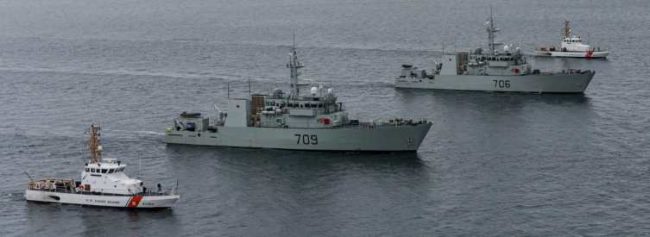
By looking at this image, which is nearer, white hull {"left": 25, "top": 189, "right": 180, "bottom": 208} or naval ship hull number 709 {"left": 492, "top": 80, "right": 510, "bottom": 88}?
white hull {"left": 25, "top": 189, "right": 180, "bottom": 208}

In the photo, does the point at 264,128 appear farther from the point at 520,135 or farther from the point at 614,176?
the point at 614,176

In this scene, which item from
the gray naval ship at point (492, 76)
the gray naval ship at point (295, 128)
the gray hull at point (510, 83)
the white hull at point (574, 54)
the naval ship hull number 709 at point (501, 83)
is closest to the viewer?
the gray naval ship at point (295, 128)

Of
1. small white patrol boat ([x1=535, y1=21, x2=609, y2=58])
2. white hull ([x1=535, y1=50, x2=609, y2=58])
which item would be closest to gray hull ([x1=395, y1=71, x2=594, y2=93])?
white hull ([x1=535, y1=50, x2=609, y2=58])

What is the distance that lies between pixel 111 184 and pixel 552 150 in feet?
135

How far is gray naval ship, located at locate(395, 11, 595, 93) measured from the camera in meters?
130

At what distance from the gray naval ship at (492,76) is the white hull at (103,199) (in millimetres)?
64355

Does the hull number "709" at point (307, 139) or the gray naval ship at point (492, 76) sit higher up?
the gray naval ship at point (492, 76)

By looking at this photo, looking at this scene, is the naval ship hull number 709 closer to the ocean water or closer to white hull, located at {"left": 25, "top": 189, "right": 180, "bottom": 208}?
the ocean water

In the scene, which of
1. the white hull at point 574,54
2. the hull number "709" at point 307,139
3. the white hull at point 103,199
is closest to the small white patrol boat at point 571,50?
the white hull at point 574,54

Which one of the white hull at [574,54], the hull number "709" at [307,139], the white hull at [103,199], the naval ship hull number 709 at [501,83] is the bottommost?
the white hull at [103,199]

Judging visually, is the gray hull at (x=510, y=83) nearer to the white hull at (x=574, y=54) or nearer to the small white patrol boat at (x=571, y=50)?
the white hull at (x=574, y=54)

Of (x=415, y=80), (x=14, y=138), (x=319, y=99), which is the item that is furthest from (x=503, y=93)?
(x=14, y=138)

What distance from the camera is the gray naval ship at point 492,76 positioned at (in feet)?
428

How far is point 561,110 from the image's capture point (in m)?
119
